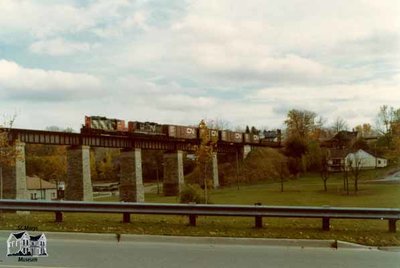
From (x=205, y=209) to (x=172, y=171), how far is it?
6343cm

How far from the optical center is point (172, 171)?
75.3 metres

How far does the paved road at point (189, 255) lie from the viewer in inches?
303

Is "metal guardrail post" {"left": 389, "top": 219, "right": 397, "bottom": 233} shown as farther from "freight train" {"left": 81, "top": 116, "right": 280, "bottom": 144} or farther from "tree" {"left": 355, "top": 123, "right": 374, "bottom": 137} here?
"tree" {"left": 355, "top": 123, "right": 374, "bottom": 137}

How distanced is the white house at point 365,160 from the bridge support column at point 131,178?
92.2ft

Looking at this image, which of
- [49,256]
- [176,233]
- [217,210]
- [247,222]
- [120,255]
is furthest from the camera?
[247,222]

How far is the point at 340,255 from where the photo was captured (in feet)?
29.2

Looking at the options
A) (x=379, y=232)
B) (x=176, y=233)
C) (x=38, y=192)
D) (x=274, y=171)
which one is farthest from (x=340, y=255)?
(x=274, y=171)

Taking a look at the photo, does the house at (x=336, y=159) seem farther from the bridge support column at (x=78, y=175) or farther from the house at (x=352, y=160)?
the bridge support column at (x=78, y=175)

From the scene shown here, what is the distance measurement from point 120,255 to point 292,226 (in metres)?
5.80

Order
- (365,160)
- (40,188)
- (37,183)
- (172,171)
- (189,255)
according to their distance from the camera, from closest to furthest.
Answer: (189,255), (365,160), (40,188), (37,183), (172,171)

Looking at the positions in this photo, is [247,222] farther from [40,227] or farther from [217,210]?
[40,227]

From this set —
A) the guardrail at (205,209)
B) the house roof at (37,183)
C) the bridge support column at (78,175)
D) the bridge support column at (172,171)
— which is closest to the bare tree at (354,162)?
the bridge support column at (172,171)

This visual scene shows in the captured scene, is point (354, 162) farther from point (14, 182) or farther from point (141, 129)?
point (14, 182)
